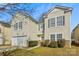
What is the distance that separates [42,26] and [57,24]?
185mm

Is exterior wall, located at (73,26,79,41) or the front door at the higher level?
exterior wall, located at (73,26,79,41)

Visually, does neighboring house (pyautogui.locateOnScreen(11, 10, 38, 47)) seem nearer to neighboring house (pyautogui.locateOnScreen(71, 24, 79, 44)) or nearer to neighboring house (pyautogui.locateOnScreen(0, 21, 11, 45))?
neighboring house (pyautogui.locateOnScreen(0, 21, 11, 45))

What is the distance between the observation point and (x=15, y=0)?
2.69 m

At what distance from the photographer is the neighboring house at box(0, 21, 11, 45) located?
2.68 meters

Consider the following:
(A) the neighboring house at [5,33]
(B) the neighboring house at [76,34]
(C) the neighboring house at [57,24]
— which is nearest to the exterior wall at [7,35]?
(A) the neighboring house at [5,33]

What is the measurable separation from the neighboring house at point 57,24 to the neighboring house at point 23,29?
15cm

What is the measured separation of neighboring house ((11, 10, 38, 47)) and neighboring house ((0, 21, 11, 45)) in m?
0.05

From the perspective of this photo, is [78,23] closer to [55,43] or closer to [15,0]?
[55,43]

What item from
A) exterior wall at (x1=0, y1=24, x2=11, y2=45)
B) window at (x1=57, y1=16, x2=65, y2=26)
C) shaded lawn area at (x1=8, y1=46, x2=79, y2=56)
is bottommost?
shaded lawn area at (x1=8, y1=46, x2=79, y2=56)

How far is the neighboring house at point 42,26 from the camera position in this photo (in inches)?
105

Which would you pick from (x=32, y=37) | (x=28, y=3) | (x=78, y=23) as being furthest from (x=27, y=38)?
(x=78, y=23)

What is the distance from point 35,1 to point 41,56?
67 cm

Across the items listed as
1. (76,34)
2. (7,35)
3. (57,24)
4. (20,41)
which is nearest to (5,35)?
(7,35)

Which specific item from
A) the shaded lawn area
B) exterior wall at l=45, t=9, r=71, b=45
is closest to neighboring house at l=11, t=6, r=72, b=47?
exterior wall at l=45, t=9, r=71, b=45
